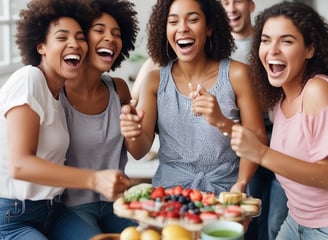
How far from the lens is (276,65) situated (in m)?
1.46

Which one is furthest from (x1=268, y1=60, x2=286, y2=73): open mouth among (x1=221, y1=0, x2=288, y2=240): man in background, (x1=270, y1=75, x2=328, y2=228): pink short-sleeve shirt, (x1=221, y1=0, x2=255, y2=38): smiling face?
(x1=221, y1=0, x2=255, y2=38): smiling face

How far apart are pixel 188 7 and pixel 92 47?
1.12ft

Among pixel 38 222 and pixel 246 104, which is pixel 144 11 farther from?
pixel 38 222

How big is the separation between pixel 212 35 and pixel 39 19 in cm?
58

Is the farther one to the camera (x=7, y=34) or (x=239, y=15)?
(x=7, y=34)

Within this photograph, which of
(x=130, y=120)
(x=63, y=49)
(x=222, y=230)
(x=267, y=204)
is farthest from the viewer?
(x=267, y=204)

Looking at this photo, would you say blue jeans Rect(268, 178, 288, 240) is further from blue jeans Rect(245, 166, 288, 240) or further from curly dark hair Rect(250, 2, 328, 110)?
curly dark hair Rect(250, 2, 328, 110)

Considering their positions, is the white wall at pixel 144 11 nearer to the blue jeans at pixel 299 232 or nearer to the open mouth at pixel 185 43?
the open mouth at pixel 185 43

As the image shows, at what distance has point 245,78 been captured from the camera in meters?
1.65

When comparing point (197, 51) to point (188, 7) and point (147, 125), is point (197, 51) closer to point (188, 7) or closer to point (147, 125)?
point (188, 7)

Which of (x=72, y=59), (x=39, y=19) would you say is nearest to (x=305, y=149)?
(x=72, y=59)

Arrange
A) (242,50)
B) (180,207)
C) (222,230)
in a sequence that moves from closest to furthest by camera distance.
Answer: (222,230)
(180,207)
(242,50)

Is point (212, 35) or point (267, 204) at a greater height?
point (212, 35)

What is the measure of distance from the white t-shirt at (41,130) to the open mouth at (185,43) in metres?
0.44
